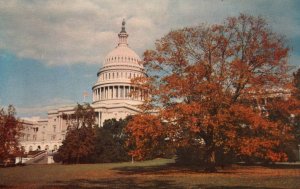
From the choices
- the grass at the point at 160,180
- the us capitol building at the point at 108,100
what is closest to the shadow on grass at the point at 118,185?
the grass at the point at 160,180

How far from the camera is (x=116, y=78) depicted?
135m

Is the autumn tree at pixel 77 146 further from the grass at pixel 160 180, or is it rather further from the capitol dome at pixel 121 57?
the capitol dome at pixel 121 57

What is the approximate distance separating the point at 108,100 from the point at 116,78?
8.38 m

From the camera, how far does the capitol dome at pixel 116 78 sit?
437 feet

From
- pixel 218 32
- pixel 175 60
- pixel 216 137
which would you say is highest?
pixel 218 32

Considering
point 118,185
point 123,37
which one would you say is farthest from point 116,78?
point 118,185

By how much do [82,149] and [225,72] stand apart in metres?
32.3

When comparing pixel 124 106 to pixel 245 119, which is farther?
pixel 124 106

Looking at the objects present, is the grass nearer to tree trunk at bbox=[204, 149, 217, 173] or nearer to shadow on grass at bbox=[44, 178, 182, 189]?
shadow on grass at bbox=[44, 178, 182, 189]

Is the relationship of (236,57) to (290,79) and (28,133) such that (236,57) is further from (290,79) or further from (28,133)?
(28,133)

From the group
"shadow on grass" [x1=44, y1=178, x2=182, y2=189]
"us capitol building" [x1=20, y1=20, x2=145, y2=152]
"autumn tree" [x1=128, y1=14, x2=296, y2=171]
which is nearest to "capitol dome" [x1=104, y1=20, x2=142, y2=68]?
"us capitol building" [x1=20, y1=20, x2=145, y2=152]

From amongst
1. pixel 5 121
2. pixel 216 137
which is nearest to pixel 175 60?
pixel 216 137

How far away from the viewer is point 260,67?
33.1 metres

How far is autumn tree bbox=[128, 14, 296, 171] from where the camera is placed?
100.0ft
